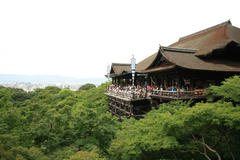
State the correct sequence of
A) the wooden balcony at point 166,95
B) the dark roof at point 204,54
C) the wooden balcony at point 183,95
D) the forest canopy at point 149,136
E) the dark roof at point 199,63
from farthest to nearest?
the dark roof at point 204,54 → the dark roof at point 199,63 → the wooden balcony at point 166,95 → the wooden balcony at point 183,95 → the forest canopy at point 149,136

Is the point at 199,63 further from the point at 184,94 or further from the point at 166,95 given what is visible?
the point at 166,95

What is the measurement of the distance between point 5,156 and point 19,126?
11.7 m

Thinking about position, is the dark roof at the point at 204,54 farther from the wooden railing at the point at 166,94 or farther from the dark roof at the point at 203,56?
the wooden railing at the point at 166,94

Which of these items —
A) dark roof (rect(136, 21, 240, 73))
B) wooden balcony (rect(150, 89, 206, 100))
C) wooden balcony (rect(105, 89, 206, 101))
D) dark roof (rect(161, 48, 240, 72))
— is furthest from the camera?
dark roof (rect(136, 21, 240, 73))

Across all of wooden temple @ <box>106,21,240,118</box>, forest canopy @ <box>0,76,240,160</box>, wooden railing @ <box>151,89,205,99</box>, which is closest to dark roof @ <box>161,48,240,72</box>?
wooden temple @ <box>106,21,240,118</box>

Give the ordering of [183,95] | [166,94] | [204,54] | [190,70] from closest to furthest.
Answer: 1. [183,95]
2. [190,70]
3. [166,94]
4. [204,54]

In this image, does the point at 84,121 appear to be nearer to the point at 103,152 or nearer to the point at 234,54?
the point at 103,152

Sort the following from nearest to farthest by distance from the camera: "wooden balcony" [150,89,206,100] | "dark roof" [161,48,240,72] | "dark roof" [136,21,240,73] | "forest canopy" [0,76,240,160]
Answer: "forest canopy" [0,76,240,160]
"wooden balcony" [150,89,206,100]
"dark roof" [161,48,240,72]
"dark roof" [136,21,240,73]

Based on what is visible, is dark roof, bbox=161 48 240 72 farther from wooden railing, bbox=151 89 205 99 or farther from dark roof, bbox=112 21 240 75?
wooden railing, bbox=151 89 205 99

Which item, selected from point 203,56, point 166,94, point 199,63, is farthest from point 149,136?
point 203,56

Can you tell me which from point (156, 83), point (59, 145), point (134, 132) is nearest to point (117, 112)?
point (156, 83)

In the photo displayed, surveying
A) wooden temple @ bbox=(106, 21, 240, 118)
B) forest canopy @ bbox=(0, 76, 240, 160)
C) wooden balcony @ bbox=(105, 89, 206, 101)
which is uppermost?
wooden temple @ bbox=(106, 21, 240, 118)

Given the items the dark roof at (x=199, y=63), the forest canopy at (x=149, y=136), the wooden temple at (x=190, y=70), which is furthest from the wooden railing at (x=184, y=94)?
the dark roof at (x=199, y=63)

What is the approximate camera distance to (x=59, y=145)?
1159 cm
